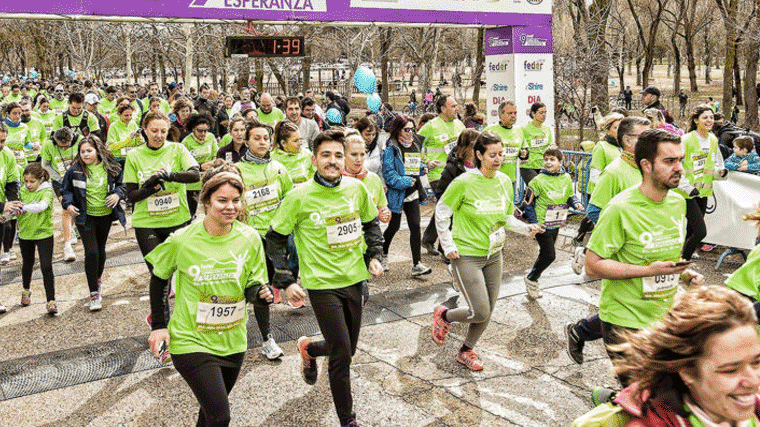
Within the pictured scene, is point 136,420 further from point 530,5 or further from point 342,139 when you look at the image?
point 530,5

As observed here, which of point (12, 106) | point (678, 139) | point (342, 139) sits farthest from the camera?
Answer: point (12, 106)

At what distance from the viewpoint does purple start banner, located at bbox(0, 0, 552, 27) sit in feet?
32.4

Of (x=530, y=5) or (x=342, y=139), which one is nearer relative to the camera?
(x=342, y=139)

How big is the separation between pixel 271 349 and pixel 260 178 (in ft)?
4.83

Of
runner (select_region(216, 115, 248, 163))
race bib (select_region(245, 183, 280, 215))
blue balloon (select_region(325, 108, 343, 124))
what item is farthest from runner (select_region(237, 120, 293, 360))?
blue balloon (select_region(325, 108, 343, 124))

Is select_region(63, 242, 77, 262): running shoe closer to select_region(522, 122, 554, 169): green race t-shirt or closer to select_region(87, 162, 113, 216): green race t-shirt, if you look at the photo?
select_region(87, 162, 113, 216): green race t-shirt

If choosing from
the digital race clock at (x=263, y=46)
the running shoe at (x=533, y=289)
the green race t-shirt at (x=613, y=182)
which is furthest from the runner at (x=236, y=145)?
the digital race clock at (x=263, y=46)

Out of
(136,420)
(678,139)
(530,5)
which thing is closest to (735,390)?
(678,139)

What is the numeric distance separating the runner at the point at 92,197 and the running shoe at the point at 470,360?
3.45 metres

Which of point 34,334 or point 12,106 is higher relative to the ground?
point 12,106

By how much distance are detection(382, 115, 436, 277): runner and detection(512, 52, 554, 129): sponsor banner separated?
4385mm

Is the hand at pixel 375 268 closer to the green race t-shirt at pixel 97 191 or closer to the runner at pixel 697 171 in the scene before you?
the green race t-shirt at pixel 97 191

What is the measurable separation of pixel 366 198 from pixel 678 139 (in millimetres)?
1966

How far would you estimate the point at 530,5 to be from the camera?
12.5 m
